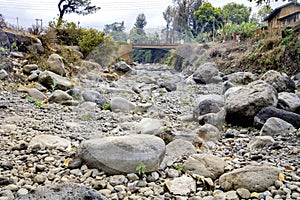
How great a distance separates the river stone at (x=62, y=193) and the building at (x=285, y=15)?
44.8 ft

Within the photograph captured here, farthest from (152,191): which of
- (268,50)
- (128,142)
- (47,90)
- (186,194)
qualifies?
(268,50)

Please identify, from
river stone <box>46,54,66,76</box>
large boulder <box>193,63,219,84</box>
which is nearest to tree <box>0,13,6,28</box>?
river stone <box>46,54,66,76</box>

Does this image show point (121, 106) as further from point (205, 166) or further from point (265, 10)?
point (265, 10)

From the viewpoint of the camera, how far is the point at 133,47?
17.1 meters

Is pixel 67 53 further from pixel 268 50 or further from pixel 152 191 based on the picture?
pixel 152 191

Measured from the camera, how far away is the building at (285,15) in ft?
44.2

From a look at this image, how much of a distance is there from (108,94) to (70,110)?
7.09ft

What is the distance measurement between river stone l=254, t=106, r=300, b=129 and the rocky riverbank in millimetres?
13

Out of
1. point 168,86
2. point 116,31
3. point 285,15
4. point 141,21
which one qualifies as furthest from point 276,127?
point 141,21

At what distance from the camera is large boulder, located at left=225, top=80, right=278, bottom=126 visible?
4.23 meters

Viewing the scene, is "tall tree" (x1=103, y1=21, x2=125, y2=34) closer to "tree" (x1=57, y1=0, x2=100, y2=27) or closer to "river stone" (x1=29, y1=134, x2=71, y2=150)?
"tree" (x1=57, y1=0, x2=100, y2=27)

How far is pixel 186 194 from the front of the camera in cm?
201

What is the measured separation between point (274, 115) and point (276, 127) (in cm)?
42

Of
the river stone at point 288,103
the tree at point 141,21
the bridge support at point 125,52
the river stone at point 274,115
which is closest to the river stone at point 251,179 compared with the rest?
the river stone at point 274,115
